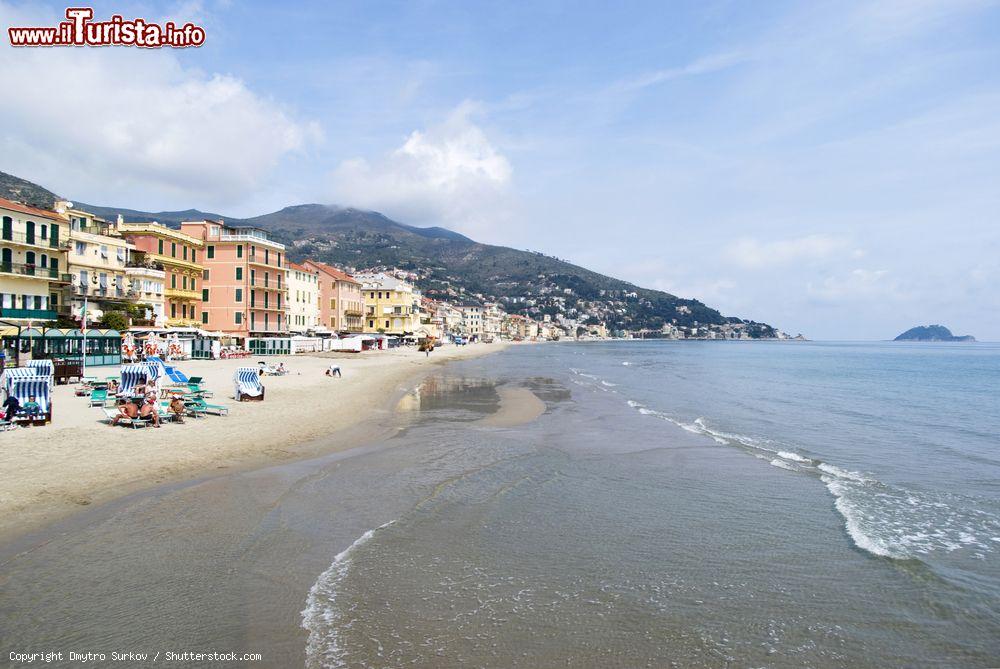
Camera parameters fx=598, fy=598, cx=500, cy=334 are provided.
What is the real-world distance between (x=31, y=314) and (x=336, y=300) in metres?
48.3

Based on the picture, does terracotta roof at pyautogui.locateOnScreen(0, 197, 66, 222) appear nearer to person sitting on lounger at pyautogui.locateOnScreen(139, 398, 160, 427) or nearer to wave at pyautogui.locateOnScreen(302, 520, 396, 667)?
person sitting on lounger at pyautogui.locateOnScreen(139, 398, 160, 427)

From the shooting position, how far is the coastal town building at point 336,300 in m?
83.0

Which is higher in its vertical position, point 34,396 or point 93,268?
point 93,268

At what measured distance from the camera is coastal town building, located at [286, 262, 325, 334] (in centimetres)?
6938

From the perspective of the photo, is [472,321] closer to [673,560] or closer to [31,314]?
[31,314]

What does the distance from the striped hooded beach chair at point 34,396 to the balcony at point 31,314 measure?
26.2 meters

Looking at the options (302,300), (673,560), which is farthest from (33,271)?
(673,560)

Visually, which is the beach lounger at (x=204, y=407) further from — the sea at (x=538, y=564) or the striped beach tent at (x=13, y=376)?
the sea at (x=538, y=564)

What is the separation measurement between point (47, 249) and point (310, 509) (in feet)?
131

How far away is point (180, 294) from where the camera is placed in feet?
174

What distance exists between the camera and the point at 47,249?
129 feet

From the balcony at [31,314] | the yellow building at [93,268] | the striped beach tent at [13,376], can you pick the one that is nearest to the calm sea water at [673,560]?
the striped beach tent at [13,376]

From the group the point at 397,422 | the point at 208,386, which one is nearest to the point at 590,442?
the point at 397,422

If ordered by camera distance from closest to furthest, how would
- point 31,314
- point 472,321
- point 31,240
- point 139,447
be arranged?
point 139,447 → point 31,314 → point 31,240 → point 472,321
